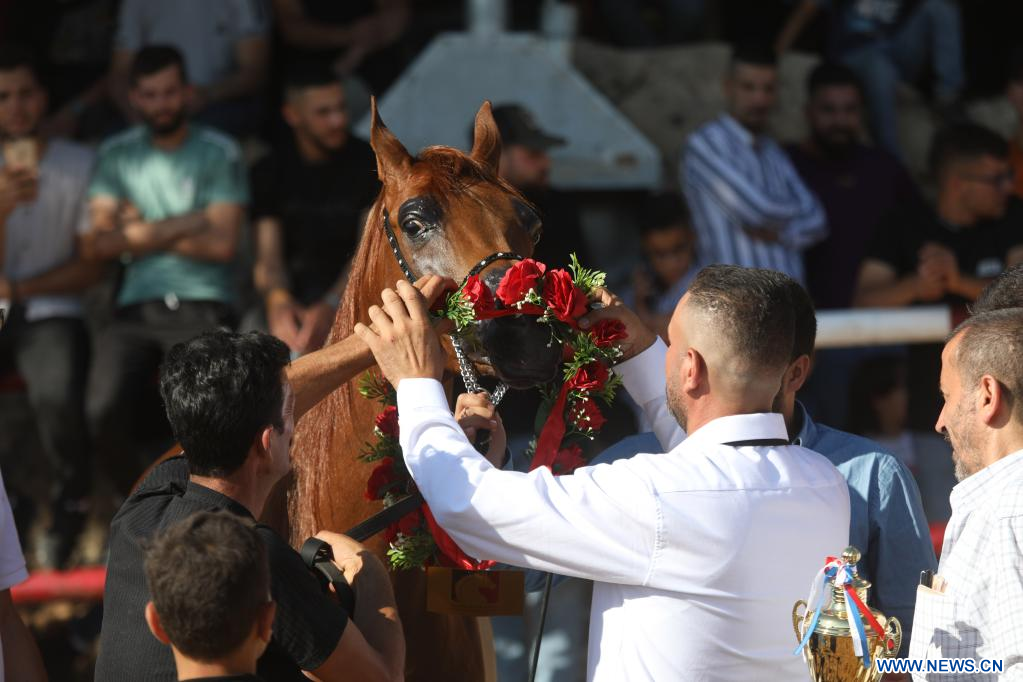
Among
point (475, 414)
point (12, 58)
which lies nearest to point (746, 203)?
point (12, 58)

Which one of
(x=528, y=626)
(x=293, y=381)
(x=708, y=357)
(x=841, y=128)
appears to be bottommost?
(x=528, y=626)

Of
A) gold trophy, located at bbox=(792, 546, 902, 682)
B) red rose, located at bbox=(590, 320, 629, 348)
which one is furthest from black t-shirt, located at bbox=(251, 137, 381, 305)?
gold trophy, located at bbox=(792, 546, 902, 682)

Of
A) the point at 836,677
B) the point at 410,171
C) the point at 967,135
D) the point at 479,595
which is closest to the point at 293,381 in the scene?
the point at 479,595

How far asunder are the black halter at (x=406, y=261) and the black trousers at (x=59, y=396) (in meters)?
3.21

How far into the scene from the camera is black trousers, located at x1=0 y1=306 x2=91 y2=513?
21.1 feet

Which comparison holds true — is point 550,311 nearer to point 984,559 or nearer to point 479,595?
point 479,595

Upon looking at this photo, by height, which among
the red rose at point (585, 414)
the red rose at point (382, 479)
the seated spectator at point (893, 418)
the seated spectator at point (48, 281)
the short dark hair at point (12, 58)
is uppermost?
the red rose at point (585, 414)

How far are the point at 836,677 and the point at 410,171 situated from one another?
6.45ft

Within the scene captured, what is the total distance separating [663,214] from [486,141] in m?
3.00

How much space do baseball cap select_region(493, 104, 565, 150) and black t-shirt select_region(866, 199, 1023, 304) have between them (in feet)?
6.21

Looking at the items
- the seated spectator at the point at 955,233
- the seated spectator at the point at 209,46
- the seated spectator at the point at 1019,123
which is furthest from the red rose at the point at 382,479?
the seated spectator at the point at 1019,123

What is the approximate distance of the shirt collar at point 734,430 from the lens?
2.74 m

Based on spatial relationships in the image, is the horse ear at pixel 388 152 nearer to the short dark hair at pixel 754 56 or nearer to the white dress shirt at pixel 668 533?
the white dress shirt at pixel 668 533

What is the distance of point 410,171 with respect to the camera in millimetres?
3861
